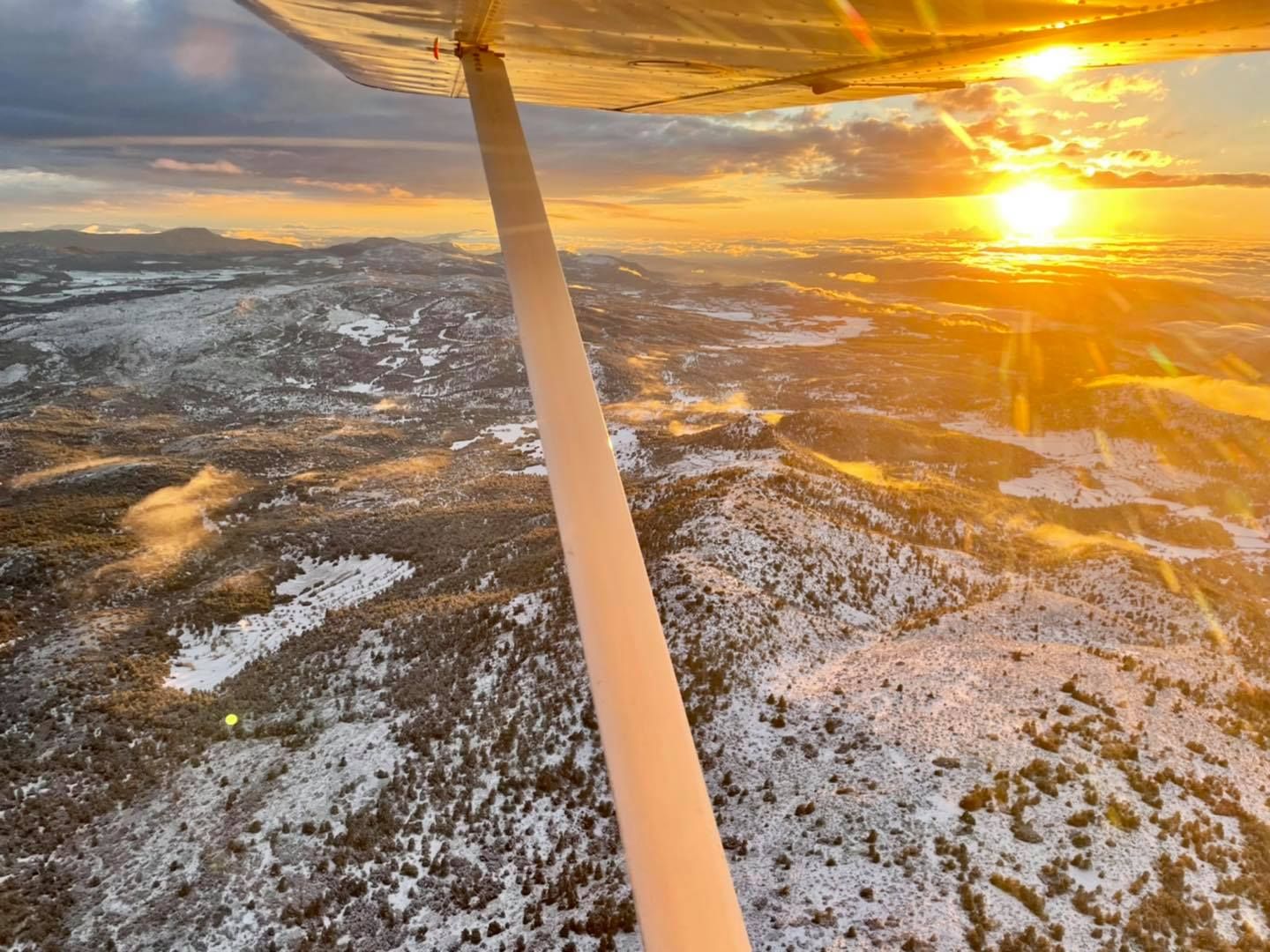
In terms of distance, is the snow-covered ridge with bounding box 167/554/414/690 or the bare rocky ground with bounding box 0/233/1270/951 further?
the snow-covered ridge with bounding box 167/554/414/690

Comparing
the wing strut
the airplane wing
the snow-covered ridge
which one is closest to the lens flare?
the airplane wing

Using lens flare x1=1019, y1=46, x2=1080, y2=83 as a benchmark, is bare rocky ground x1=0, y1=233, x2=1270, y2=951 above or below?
below

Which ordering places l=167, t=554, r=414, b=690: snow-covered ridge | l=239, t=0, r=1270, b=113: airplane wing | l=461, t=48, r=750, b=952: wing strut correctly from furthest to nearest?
1. l=167, t=554, r=414, b=690: snow-covered ridge
2. l=239, t=0, r=1270, b=113: airplane wing
3. l=461, t=48, r=750, b=952: wing strut

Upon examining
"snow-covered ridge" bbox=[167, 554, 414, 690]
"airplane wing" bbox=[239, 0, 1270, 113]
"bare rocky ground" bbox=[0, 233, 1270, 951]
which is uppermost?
"airplane wing" bbox=[239, 0, 1270, 113]

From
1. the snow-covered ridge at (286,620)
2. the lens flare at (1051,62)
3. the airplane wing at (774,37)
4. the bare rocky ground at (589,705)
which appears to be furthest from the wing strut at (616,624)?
the snow-covered ridge at (286,620)

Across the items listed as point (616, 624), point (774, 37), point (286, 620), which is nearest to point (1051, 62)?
point (774, 37)

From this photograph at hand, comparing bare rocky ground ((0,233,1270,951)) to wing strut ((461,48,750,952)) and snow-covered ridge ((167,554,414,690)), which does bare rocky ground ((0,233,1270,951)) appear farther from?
wing strut ((461,48,750,952))

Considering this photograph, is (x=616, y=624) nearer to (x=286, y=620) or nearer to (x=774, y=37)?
(x=774, y=37)
